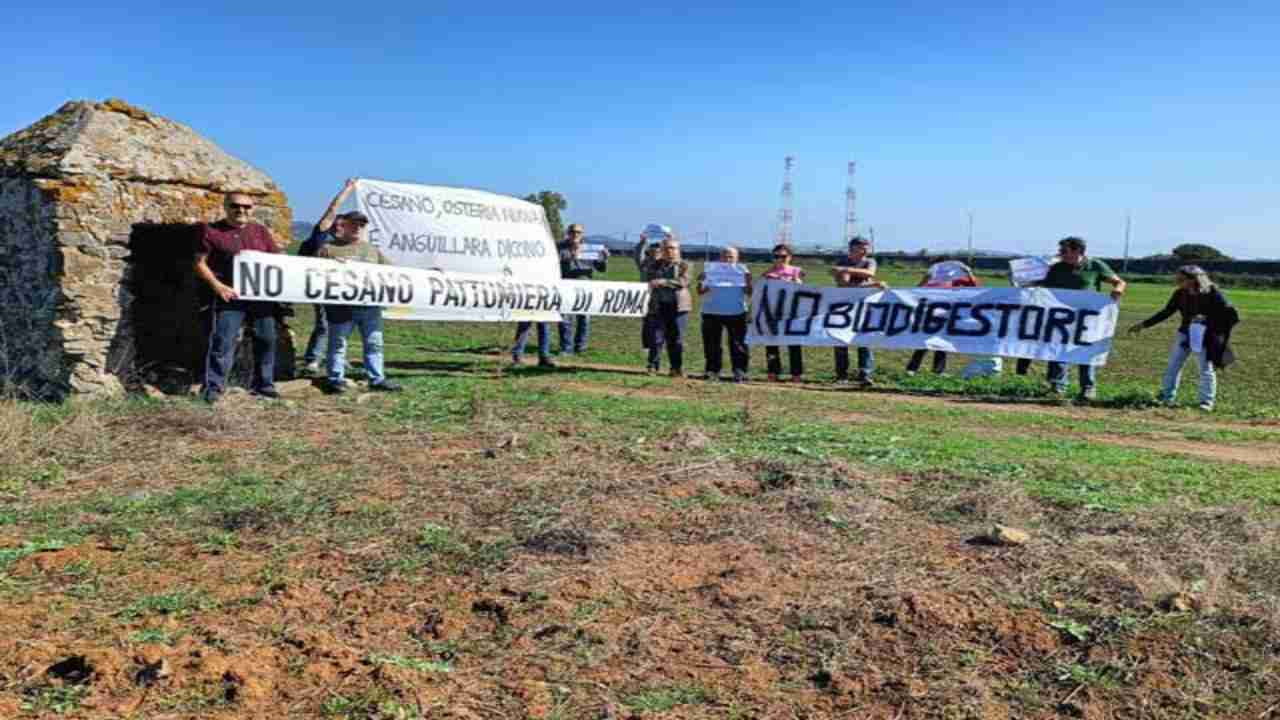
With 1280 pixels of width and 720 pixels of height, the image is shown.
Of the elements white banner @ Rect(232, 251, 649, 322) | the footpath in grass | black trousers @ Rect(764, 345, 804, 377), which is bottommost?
the footpath in grass

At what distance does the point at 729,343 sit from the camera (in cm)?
1327

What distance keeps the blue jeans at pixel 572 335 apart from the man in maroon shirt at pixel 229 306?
5323 mm

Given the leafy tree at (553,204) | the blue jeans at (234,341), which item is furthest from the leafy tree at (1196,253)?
the blue jeans at (234,341)

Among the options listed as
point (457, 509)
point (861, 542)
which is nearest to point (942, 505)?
point (861, 542)

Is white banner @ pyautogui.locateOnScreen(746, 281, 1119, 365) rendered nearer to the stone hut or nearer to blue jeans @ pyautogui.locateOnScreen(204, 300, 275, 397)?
blue jeans @ pyautogui.locateOnScreen(204, 300, 275, 397)

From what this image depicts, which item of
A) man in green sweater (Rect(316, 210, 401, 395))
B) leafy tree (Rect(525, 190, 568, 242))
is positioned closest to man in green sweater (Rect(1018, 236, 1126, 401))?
man in green sweater (Rect(316, 210, 401, 395))

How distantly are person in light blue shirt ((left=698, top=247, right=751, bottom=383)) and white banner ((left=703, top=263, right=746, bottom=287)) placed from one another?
46 mm

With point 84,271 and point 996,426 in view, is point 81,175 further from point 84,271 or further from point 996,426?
point 996,426

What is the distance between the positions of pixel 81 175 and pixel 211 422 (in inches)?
115

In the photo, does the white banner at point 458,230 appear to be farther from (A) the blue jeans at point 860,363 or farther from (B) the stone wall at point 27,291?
(A) the blue jeans at point 860,363

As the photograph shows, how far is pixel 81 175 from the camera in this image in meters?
8.91

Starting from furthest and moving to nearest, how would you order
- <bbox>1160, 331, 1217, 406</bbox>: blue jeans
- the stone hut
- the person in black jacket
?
<bbox>1160, 331, 1217, 406</bbox>: blue jeans → the person in black jacket → the stone hut

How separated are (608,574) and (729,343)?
8551 mm

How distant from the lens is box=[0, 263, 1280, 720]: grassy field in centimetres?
385
